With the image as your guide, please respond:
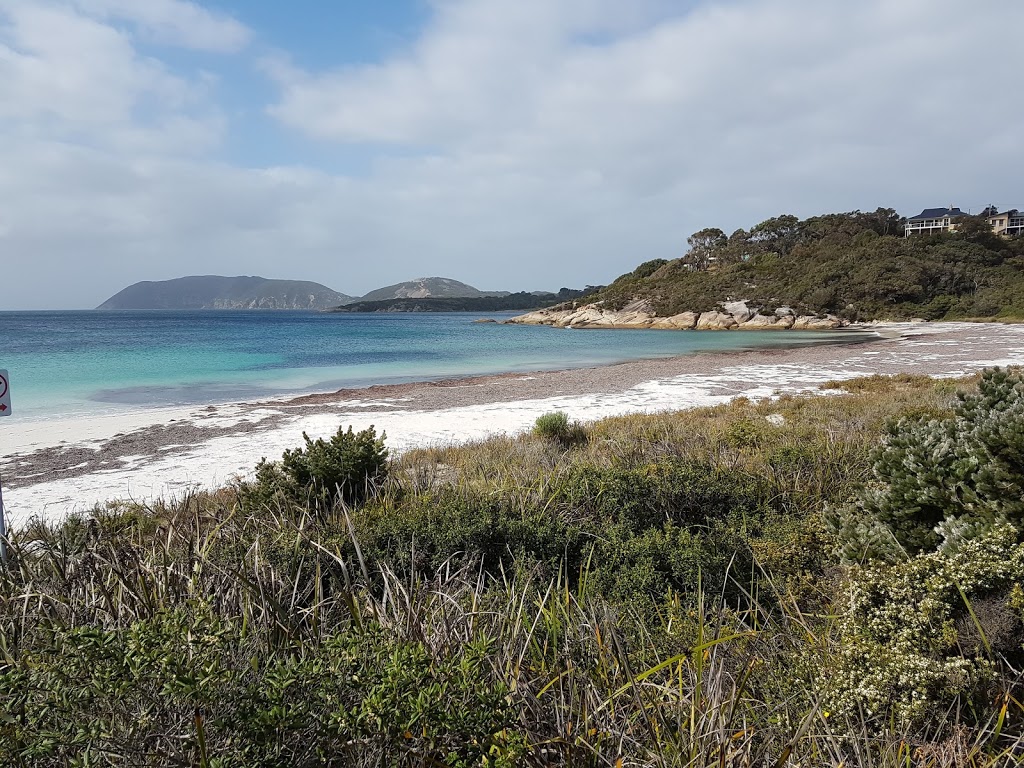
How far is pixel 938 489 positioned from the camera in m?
3.02

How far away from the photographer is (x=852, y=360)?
934 inches

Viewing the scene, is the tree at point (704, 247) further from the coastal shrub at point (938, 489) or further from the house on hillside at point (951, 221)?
the coastal shrub at point (938, 489)

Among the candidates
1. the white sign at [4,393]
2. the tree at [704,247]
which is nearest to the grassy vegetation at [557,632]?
the white sign at [4,393]

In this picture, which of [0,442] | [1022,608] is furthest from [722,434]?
[0,442]

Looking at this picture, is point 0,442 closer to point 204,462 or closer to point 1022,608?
point 204,462

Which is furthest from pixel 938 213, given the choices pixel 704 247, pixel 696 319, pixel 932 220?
pixel 696 319

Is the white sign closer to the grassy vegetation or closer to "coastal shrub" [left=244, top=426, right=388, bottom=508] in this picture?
the grassy vegetation

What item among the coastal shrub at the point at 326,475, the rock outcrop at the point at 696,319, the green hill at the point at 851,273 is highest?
the green hill at the point at 851,273

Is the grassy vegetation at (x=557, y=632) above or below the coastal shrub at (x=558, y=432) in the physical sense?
above

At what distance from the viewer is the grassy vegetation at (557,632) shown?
141cm

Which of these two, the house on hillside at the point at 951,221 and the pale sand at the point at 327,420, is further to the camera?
the house on hillside at the point at 951,221

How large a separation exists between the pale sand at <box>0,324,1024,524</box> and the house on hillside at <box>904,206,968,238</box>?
98.6 m

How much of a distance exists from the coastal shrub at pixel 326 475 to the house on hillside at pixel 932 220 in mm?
119852

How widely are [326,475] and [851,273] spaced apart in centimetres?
7556
